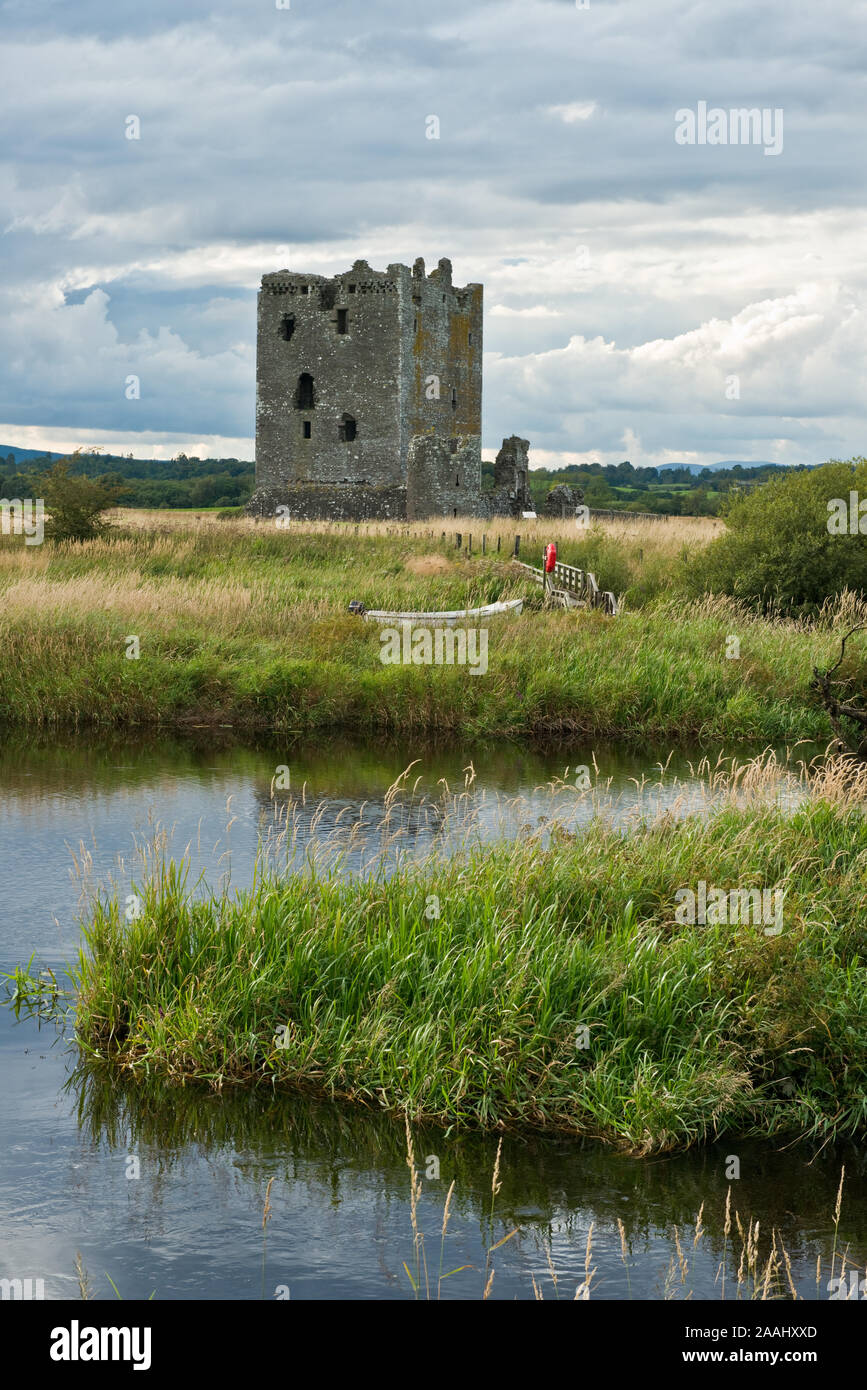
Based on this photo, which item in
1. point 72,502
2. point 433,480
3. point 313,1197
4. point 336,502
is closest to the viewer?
point 313,1197

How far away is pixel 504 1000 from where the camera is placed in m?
7.20

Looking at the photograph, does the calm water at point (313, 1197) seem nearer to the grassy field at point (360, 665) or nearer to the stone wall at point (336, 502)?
the grassy field at point (360, 665)

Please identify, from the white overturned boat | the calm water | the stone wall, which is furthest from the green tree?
the calm water

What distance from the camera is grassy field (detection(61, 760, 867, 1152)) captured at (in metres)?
6.90

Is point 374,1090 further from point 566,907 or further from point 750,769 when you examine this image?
point 750,769

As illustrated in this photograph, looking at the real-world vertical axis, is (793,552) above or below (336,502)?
below

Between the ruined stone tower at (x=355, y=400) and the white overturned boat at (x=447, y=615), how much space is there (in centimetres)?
2718

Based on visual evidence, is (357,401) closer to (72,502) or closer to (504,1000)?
(72,502)

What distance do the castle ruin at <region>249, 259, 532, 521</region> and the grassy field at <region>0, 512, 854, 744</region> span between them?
25442mm

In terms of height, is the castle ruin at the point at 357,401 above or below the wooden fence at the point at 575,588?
above

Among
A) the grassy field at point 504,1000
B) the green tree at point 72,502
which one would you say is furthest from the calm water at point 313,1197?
the green tree at point 72,502

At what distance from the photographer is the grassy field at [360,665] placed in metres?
18.1

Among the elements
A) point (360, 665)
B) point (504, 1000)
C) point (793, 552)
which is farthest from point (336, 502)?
point (504, 1000)

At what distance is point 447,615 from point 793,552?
683 centimetres
